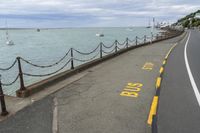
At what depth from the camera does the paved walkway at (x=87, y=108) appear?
4.06 metres

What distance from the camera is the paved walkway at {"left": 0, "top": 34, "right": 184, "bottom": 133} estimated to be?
4.06m

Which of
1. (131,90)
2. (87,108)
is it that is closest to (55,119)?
(87,108)

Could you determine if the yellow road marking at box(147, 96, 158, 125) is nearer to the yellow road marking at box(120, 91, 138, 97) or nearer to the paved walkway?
the paved walkway

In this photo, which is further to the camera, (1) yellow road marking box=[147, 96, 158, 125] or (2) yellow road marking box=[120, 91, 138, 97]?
(2) yellow road marking box=[120, 91, 138, 97]

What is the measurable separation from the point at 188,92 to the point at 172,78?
172 centimetres

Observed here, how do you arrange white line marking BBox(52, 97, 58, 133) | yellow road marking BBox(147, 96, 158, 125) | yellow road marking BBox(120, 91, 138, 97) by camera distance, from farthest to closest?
yellow road marking BBox(120, 91, 138, 97), yellow road marking BBox(147, 96, 158, 125), white line marking BBox(52, 97, 58, 133)

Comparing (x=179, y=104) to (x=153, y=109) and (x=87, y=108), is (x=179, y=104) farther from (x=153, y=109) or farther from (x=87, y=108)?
(x=87, y=108)

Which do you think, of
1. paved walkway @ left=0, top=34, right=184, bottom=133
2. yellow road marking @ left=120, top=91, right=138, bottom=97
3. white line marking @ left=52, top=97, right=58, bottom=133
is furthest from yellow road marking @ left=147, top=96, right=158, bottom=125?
white line marking @ left=52, top=97, right=58, bottom=133

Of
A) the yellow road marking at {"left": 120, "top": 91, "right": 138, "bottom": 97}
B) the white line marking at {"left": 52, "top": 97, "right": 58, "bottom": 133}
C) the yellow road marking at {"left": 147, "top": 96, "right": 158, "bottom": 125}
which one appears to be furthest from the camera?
the yellow road marking at {"left": 120, "top": 91, "right": 138, "bottom": 97}

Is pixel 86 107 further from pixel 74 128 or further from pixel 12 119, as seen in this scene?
pixel 12 119

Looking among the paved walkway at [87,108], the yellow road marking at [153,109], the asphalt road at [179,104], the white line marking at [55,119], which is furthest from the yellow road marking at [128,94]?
the white line marking at [55,119]

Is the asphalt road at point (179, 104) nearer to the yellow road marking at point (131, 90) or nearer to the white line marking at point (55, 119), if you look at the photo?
the yellow road marking at point (131, 90)

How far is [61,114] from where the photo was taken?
15.3ft

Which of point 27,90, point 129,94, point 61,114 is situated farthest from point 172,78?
point 27,90
